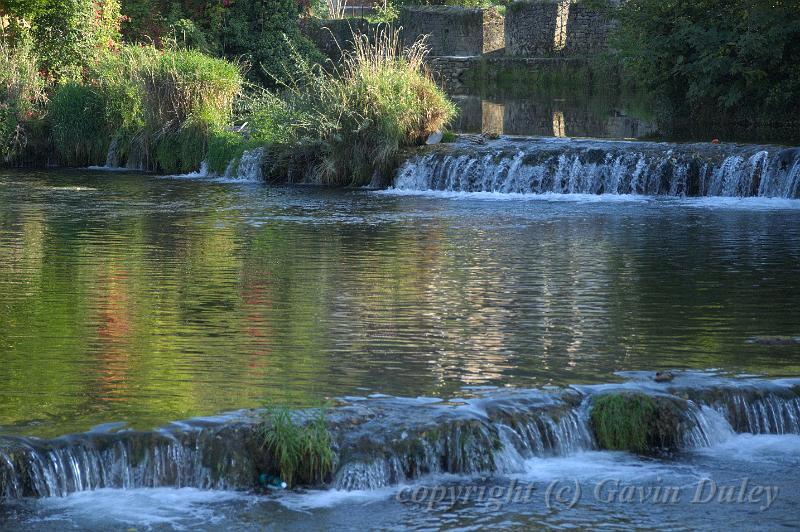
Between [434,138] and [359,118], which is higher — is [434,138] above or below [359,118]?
below

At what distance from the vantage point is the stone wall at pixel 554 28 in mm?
50062

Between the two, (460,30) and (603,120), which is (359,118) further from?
(460,30)

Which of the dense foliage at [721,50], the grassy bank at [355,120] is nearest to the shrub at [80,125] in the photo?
the grassy bank at [355,120]

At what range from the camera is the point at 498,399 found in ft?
30.0

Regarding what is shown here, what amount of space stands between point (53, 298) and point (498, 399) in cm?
540

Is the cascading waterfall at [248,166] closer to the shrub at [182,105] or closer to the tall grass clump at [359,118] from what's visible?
the tall grass clump at [359,118]

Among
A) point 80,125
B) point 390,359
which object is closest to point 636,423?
point 390,359

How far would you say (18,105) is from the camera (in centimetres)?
2720

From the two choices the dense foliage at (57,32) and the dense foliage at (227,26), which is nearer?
the dense foliage at (57,32)

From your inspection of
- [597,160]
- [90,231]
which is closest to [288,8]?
[597,160]

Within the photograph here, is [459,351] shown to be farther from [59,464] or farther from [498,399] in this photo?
[59,464]

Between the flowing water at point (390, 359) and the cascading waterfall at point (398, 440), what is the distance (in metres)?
0.02

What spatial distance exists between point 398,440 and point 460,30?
45595 mm

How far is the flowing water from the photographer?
807 centimetres
